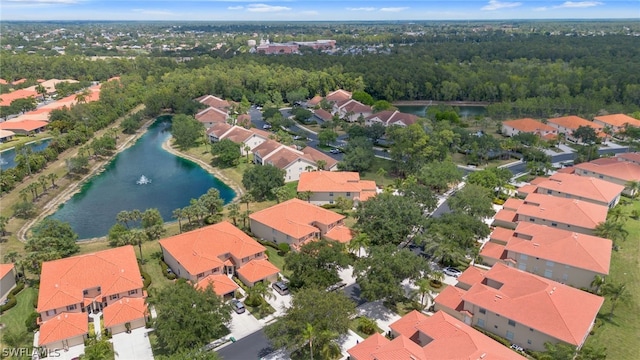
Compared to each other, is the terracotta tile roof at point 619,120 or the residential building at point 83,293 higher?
the terracotta tile roof at point 619,120

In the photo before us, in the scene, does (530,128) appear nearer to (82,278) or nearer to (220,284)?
(220,284)

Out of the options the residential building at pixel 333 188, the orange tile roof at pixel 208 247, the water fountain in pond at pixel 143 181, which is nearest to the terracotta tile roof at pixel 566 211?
the residential building at pixel 333 188

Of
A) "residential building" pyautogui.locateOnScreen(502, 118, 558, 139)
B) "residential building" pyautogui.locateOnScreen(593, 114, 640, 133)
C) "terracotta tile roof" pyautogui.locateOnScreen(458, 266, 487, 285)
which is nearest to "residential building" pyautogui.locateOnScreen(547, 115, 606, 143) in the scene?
"residential building" pyautogui.locateOnScreen(502, 118, 558, 139)

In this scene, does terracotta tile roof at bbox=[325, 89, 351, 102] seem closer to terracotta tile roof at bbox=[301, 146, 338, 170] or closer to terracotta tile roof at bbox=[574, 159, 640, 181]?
terracotta tile roof at bbox=[301, 146, 338, 170]

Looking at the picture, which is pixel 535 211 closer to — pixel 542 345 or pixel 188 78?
pixel 542 345

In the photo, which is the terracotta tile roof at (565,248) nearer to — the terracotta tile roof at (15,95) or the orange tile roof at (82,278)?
the orange tile roof at (82,278)

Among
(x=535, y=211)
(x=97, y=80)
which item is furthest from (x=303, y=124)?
(x=97, y=80)
